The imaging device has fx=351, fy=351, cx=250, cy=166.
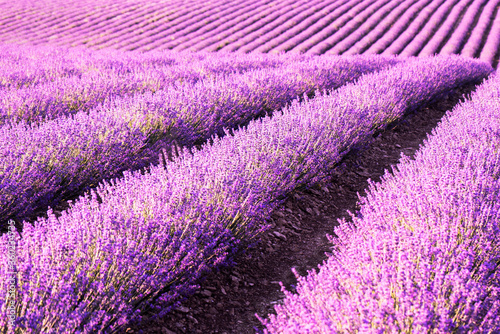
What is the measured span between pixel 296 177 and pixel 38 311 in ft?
7.49

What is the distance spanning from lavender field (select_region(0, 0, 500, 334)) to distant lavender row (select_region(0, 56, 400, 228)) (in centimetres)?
2

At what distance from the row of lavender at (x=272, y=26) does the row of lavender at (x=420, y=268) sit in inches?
453

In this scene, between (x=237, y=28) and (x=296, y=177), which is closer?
(x=296, y=177)

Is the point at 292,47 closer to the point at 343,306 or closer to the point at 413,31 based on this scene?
the point at 413,31

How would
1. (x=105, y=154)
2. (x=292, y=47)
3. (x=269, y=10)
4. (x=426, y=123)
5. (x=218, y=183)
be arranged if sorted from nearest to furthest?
(x=218, y=183) → (x=105, y=154) → (x=426, y=123) → (x=292, y=47) → (x=269, y=10)

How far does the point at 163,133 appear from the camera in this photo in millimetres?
3879

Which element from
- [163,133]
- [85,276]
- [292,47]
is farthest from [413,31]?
[85,276]

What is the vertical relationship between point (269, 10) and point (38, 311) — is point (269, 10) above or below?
above

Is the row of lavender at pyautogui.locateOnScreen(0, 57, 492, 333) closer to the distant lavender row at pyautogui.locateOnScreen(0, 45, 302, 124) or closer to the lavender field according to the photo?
the lavender field

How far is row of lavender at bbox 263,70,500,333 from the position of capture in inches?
48.7

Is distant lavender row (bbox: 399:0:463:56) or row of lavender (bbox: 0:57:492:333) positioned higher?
distant lavender row (bbox: 399:0:463:56)

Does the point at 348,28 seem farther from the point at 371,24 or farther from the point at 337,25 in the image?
the point at 371,24

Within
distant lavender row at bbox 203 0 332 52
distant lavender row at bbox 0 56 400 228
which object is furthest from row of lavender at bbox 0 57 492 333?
distant lavender row at bbox 203 0 332 52

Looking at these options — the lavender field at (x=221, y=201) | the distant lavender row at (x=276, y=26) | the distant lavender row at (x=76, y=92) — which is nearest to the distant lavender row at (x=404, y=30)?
the distant lavender row at (x=276, y=26)
